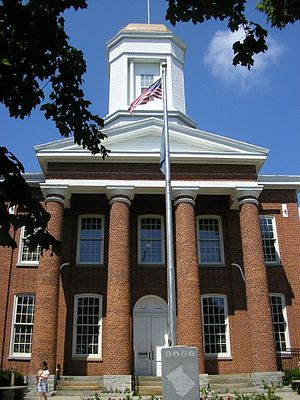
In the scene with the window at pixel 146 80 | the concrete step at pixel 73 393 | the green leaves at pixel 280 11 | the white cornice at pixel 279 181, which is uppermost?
the window at pixel 146 80

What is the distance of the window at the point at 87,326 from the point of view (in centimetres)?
2455

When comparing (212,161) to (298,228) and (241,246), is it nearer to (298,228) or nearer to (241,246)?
(241,246)

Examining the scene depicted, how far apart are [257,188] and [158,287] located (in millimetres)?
7052

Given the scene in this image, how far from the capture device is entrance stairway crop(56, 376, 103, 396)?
827 inches

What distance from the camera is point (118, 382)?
21.2 meters

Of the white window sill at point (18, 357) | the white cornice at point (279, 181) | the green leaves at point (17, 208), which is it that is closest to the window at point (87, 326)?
the white window sill at point (18, 357)

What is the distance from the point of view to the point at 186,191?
2450 cm

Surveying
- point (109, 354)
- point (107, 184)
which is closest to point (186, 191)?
point (107, 184)

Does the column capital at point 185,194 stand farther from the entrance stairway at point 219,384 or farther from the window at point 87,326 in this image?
the entrance stairway at point 219,384

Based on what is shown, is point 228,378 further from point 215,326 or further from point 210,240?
point 210,240

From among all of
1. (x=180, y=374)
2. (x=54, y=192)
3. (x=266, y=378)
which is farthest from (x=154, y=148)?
(x=180, y=374)

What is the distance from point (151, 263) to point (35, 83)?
1986cm

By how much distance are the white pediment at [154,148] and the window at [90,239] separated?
12.8 feet

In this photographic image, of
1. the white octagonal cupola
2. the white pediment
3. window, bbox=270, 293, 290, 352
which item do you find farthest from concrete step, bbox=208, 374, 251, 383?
the white octagonal cupola
